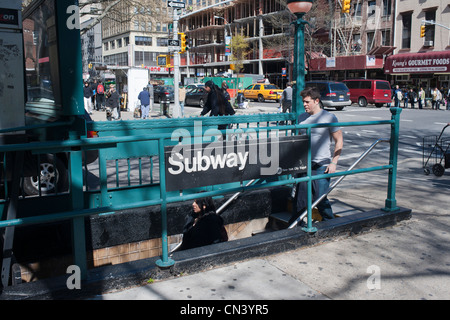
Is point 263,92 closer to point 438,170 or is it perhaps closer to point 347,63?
point 347,63

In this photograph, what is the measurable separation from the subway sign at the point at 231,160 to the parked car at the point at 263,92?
3251 centimetres

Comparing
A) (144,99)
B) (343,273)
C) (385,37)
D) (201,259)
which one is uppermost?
(385,37)

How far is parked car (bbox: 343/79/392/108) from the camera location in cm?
3100

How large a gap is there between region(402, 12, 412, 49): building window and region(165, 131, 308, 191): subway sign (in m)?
40.1

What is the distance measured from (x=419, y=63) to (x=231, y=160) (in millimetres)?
37330

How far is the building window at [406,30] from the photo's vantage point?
3966 cm

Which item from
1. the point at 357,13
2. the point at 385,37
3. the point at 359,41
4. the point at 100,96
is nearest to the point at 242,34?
the point at 357,13

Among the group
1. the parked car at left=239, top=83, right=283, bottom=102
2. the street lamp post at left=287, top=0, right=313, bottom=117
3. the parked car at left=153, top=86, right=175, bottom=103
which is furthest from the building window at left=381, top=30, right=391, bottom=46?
the street lamp post at left=287, top=0, right=313, bottom=117

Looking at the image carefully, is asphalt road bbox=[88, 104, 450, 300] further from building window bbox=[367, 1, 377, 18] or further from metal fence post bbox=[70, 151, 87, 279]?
building window bbox=[367, 1, 377, 18]

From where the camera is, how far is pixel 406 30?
131ft

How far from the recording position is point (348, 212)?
613cm

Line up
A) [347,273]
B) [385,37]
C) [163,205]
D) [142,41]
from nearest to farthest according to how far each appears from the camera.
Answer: [163,205] < [347,273] < [385,37] < [142,41]

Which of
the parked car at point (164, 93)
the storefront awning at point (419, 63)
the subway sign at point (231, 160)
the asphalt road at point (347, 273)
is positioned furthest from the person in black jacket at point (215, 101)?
the storefront awning at point (419, 63)

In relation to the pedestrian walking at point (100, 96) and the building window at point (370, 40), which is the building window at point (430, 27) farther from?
the pedestrian walking at point (100, 96)
